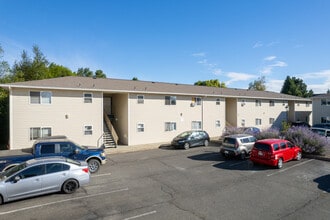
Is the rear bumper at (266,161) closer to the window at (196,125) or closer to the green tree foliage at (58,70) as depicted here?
the window at (196,125)

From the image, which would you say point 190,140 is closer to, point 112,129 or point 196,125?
point 196,125

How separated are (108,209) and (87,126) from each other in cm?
1199

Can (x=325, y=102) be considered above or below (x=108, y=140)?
above

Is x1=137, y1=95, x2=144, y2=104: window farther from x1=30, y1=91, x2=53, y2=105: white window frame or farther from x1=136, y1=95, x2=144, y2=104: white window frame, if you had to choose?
x1=30, y1=91, x2=53, y2=105: white window frame

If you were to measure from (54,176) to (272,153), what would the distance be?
1130cm

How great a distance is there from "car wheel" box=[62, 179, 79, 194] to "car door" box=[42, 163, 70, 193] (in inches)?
6.5

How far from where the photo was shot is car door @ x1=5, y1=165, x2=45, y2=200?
25.2 feet

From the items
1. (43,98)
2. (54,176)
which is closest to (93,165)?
(54,176)

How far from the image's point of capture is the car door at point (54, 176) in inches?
325

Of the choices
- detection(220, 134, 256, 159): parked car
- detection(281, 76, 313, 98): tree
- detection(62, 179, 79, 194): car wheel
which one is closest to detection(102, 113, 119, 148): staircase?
detection(220, 134, 256, 159): parked car

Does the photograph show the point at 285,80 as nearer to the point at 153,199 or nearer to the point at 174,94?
the point at 174,94

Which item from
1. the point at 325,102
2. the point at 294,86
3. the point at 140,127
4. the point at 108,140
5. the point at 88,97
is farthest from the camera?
the point at 294,86

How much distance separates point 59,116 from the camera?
17.0 metres

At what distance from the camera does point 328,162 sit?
1396cm
